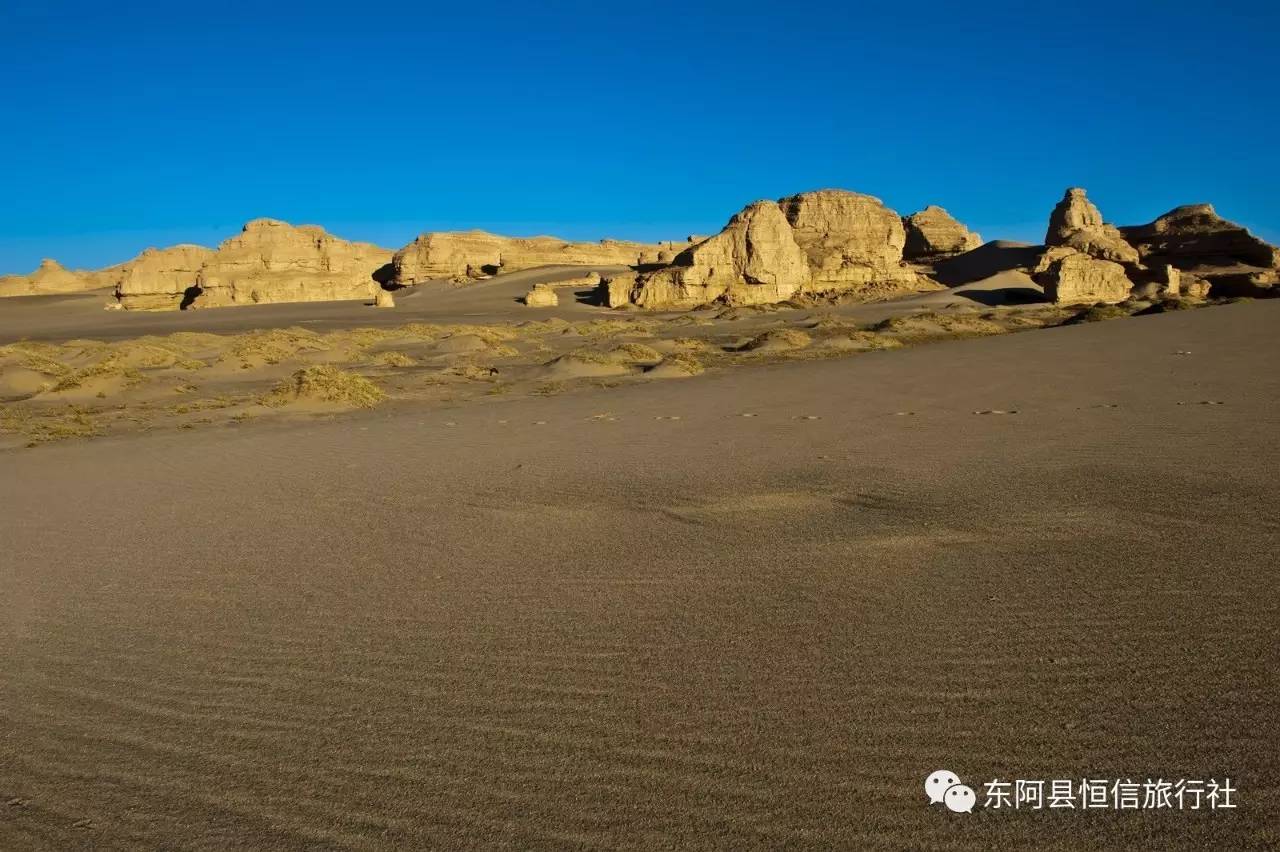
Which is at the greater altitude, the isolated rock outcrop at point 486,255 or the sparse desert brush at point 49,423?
the isolated rock outcrop at point 486,255

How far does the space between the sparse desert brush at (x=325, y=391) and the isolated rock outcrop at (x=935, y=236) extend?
71.0 metres

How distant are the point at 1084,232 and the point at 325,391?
59162 mm

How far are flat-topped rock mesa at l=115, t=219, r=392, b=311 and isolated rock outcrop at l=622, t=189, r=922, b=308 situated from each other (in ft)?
80.7

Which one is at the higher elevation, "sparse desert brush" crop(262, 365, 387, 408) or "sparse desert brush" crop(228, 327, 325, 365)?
"sparse desert brush" crop(228, 327, 325, 365)

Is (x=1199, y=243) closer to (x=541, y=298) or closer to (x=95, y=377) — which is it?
(x=541, y=298)

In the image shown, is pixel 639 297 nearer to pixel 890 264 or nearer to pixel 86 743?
pixel 890 264

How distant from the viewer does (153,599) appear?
3.92m

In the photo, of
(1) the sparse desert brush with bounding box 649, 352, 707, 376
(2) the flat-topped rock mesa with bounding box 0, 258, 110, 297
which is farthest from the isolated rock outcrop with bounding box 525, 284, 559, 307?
(2) the flat-topped rock mesa with bounding box 0, 258, 110, 297

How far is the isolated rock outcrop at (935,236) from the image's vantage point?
252 feet

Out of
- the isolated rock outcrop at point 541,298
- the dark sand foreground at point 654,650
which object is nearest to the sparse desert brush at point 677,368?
the dark sand foreground at point 654,650

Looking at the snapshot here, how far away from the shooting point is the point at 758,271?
48688 millimetres

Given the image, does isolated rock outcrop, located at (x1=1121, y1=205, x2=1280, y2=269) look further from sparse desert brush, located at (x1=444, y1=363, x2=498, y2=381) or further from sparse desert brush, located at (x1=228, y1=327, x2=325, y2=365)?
sparse desert brush, located at (x1=228, y1=327, x2=325, y2=365)

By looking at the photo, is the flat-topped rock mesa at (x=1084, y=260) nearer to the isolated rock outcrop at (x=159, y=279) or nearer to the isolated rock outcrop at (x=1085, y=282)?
the isolated rock outcrop at (x=1085, y=282)

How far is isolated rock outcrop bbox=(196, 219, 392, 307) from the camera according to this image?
193 feet
